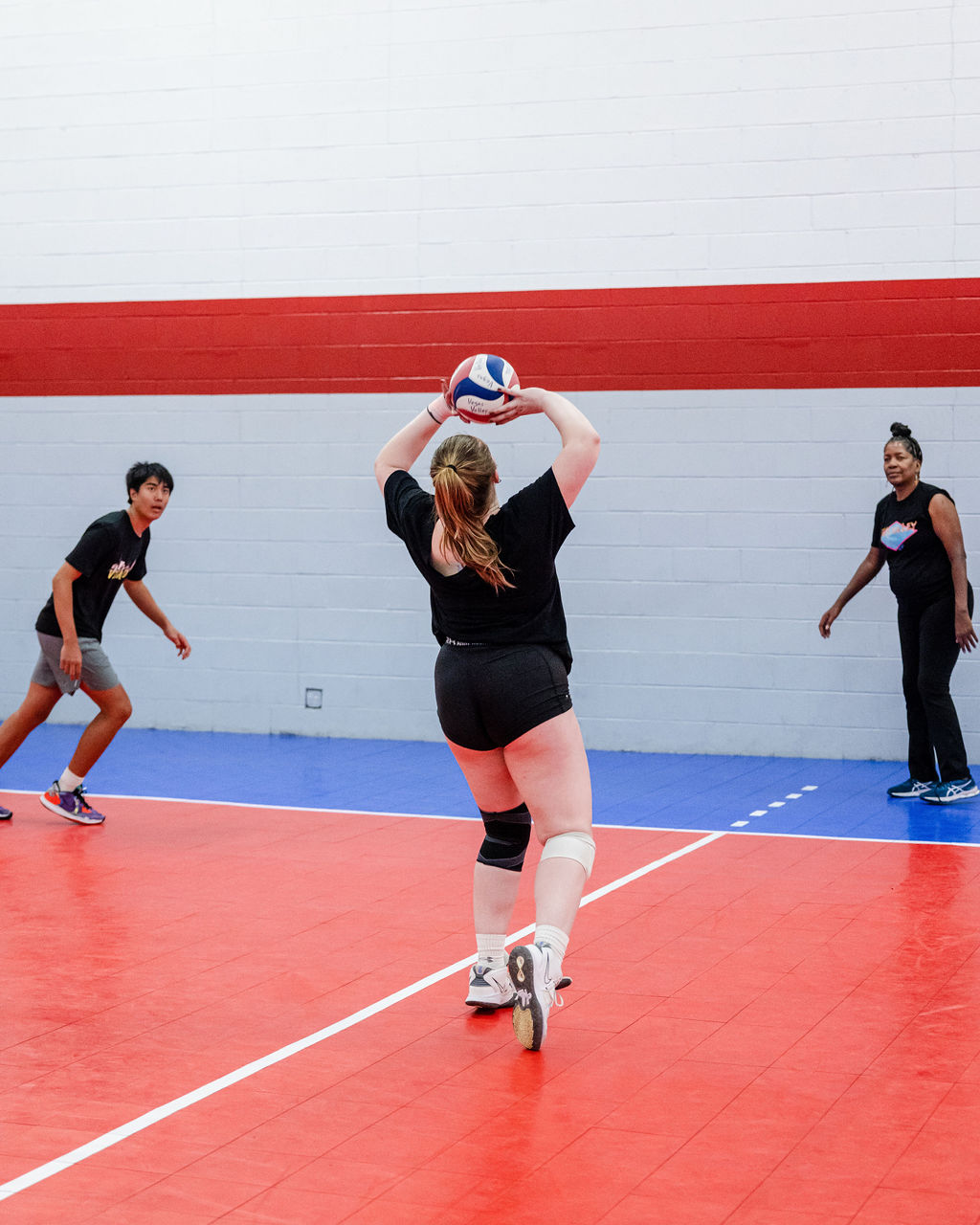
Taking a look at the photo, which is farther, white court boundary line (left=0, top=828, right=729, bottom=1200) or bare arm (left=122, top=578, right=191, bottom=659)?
bare arm (left=122, top=578, right=191, bottom=659)

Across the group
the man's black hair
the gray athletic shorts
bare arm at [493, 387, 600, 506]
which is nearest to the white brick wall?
the man's black hair

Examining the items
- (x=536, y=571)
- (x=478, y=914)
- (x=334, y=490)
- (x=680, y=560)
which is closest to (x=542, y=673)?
(x=536, y=571)

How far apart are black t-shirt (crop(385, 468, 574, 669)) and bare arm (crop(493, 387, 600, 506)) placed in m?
0.05

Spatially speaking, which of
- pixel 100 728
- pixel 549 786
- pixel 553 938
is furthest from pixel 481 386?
pixel 100 728

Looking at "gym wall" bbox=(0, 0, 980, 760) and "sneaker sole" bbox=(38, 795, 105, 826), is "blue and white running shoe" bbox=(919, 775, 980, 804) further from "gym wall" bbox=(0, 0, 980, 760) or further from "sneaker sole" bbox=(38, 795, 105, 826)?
"sneaker sole" bbox=(38, 795, 105, 826)

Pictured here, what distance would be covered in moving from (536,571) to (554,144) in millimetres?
6970

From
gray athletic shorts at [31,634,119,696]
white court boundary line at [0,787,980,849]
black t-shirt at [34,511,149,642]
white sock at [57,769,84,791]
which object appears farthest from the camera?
white sock at [57,769,84,791]

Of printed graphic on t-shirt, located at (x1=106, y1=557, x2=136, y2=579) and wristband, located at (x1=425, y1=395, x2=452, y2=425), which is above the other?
wristband, located at (x1=425, y1=395, x2=452, y2=425)

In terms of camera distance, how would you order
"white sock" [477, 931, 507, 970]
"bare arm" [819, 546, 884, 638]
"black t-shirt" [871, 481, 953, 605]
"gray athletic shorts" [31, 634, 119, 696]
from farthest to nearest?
"bare arm" [819, 546, 884, 638] → "black t-shirt" [871, 481, 953, 605] → "gray athletic shorts" [31, 634, 119, 696] → "white sock" [477, 931, 507, 970]

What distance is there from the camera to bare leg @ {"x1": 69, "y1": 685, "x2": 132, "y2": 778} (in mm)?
8172

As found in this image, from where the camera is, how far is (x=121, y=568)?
26.2 ft

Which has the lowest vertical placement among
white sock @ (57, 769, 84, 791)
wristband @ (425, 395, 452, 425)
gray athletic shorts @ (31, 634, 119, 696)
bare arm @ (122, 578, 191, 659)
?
white sock @ (57, 769, 84, 791)

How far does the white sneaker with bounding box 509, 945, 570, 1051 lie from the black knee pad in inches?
20.3

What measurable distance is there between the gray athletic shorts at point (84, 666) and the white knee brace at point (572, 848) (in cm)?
410
